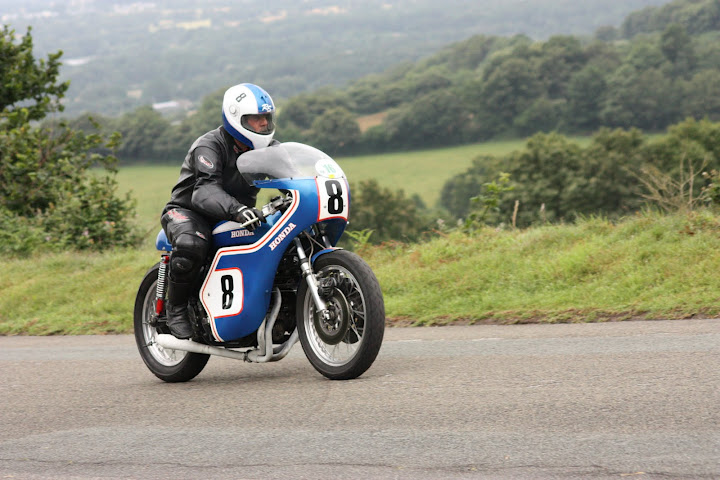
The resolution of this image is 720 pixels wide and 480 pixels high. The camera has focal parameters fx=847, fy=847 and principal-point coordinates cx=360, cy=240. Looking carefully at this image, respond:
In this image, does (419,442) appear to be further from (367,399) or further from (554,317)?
(554,317)

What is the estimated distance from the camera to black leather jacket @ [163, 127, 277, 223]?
5.95m

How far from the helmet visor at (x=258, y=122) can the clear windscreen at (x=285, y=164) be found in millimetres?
253

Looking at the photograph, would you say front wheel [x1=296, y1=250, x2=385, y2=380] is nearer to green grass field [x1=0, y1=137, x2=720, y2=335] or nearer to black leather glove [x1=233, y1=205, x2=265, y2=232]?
black leather glove [x1=233, y1=205, x2=265, y2=232]

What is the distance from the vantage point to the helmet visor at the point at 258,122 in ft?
20.1

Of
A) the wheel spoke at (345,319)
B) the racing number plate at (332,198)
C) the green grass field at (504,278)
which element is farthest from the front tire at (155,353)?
the green grass field at (504,278)

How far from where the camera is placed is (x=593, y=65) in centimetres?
11119

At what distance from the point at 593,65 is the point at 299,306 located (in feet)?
368

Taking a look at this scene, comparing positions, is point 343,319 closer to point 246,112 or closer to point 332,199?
point 332,199

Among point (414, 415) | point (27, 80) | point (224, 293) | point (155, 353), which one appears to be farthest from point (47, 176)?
point (414, 415)

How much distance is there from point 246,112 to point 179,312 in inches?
62.7

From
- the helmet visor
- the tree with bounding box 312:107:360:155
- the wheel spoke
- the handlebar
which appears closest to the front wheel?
the wheel spoke

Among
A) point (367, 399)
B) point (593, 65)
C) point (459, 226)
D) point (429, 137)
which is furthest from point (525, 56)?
point (367, 399)

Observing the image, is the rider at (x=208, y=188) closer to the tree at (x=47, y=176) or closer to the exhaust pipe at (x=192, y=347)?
the exhaust pipe at (x=192, y=347)

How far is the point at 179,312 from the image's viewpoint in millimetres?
6395
